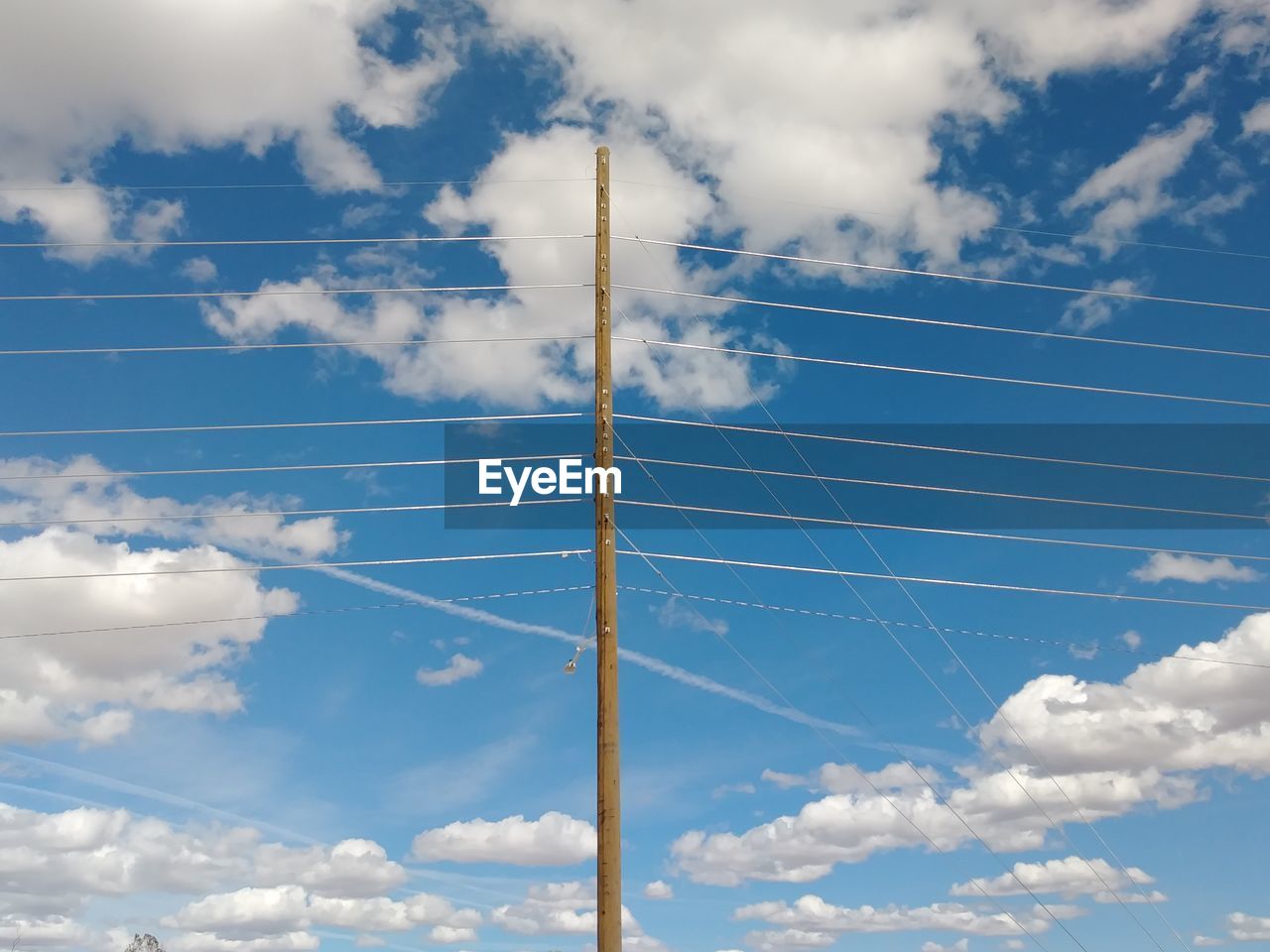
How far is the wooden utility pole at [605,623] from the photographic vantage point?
1797 cm

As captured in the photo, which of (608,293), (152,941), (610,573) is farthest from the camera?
(152,941)

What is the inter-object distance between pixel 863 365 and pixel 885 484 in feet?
9.01

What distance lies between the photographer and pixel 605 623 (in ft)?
64.0

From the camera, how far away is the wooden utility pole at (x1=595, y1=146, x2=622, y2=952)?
707 inches

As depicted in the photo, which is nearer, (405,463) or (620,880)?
(620,880)

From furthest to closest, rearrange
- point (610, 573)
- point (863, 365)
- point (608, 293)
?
point (863, 365)
point (608, 293)
point (610, 573)

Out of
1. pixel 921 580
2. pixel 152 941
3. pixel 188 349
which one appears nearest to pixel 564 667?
pixel 921 580

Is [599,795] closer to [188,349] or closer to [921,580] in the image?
[921,580]

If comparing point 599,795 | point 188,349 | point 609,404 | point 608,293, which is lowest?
point 599,795

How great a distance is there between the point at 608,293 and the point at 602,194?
2193mm

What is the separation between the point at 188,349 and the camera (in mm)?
26094

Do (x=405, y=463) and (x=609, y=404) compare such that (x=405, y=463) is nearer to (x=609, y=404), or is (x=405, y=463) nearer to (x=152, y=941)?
(x=609, y=404)

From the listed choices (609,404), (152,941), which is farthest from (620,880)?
(152,941)

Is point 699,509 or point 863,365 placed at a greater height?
point 863,365
